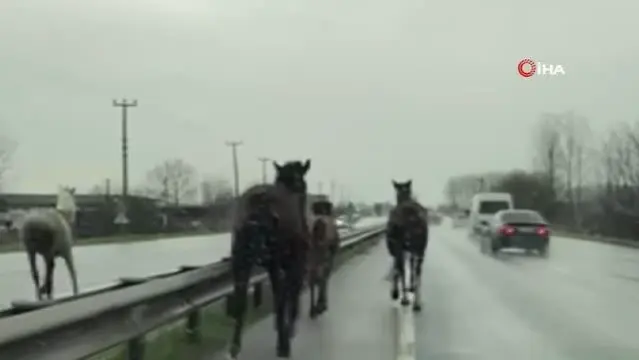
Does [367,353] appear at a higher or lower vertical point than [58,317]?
lower

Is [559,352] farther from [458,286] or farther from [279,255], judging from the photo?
[458,286]

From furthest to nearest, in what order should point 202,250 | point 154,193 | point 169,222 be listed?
point 154,193 → point 169,222 → point 202,250

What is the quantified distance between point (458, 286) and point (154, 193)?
7021 cm

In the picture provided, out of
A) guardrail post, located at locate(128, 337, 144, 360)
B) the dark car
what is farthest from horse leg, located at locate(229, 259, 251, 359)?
the dark car

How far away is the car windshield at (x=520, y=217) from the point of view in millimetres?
42125

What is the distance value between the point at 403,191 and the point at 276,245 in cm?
969

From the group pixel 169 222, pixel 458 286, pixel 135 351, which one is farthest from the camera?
pixel 169 222

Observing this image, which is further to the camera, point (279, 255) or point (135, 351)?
point (279, 255)

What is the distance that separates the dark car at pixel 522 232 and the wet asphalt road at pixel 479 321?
1170cm

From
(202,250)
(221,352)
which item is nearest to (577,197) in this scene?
(202,250)

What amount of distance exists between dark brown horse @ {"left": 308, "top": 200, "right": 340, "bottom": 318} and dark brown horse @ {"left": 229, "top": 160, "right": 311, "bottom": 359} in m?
4.20

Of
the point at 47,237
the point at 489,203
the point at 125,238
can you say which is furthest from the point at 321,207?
the point at 125,238

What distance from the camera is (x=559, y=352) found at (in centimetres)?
1277

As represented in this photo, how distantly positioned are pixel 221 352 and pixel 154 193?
81176 mm
